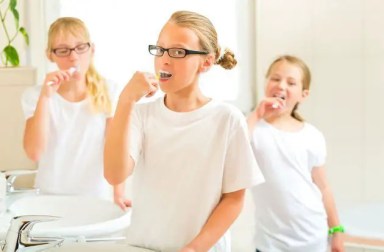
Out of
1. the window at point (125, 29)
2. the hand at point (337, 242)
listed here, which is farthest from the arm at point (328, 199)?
the window at point (125, 29)

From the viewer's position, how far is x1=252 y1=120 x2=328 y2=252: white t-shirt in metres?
1.08

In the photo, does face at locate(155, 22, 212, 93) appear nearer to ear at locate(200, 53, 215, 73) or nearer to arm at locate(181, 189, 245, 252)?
ear at locate(200, 53, 215, 73)

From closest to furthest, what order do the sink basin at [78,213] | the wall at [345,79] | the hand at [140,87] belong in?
the hand at [140,87]
the sink basin at [78,213]
the wall at [345,79]

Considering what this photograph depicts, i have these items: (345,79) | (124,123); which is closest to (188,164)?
(124,123)

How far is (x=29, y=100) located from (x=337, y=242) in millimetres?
627

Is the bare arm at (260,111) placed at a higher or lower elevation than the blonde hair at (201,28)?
lower

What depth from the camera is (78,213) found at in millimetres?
942

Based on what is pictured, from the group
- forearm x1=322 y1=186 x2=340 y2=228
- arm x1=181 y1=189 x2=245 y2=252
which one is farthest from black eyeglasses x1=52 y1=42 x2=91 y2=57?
forearm x1=322 y1=186 x2=340 y2=228

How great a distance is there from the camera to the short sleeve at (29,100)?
94 centimetres

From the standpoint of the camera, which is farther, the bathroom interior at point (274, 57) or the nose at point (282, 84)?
the nose at point (282, 84)

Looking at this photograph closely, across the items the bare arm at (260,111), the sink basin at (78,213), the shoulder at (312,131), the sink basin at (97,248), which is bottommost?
the sink basin at (97,248)

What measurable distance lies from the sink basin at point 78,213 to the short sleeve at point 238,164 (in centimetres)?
19

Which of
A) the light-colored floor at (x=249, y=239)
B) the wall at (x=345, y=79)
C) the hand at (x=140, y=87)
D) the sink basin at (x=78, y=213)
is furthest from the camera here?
the wall at (x=345, y=79)

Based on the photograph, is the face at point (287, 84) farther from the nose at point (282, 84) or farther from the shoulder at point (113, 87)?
the shoulder at point (113, 87)
